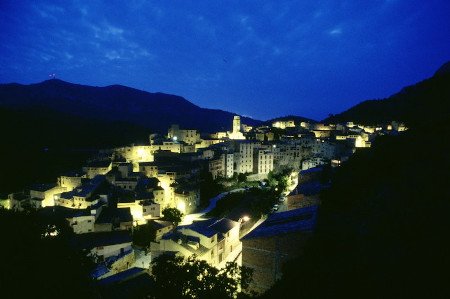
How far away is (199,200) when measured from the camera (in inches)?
1839

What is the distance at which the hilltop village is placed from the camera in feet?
70.6

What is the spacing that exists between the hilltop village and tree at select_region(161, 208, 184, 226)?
0.37m

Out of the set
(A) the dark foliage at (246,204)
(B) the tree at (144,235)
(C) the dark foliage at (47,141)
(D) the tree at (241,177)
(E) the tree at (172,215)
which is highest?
(C) the dark foliage at (47,141)

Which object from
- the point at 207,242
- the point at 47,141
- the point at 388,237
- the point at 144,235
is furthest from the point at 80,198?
the point at 47,141

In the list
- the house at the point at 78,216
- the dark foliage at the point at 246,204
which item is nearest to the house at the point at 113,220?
the house at the point at 78,216

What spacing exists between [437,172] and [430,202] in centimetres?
285

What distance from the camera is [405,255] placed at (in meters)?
11.5

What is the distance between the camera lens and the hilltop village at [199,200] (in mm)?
21531

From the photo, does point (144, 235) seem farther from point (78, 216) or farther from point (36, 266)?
point (36, 266)

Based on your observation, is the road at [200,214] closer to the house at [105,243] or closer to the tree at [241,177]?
the tree at [241,177]

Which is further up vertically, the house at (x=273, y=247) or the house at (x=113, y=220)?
the house at (x=273, y=247)

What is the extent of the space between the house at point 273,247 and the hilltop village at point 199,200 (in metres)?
0.06

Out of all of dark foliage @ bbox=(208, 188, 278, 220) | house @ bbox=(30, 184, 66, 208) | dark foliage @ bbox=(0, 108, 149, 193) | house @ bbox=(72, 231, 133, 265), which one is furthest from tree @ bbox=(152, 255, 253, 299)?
dark foliage @ bbox=(0, 108, 149, 193)

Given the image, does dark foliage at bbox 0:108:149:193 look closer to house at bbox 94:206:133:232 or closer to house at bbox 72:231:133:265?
house at bbox 94:206:133:232
